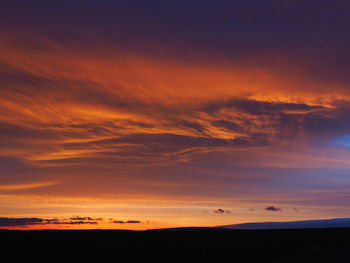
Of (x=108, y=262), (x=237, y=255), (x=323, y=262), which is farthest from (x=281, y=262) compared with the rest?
(x=108, y=262)

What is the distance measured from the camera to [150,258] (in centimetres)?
4466

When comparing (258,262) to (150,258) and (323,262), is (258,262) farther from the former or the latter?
(150,258)

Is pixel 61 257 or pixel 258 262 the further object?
pixel 61 257

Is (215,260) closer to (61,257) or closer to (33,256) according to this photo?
(61,257)

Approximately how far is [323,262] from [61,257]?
2655 centimetres

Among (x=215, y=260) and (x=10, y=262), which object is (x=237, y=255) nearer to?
(x=215, y=260)

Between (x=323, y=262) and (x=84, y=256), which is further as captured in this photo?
(x=84, y=256)

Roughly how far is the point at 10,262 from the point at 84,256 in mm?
8295

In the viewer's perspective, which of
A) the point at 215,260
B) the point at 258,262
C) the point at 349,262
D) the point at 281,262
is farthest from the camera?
the point at 215,260

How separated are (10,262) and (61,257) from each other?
6116 millimetres

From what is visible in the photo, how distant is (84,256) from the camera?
46438 millimetres

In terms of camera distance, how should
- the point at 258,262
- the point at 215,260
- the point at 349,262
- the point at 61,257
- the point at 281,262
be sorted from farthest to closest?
the point at 61,257 → the point at 215,260 → the point at 258,262 → the point at 281,262 → the point at 349,262

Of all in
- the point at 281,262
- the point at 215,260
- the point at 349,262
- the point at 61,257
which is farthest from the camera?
the point at 61,257

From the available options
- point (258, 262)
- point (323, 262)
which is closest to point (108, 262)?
point (258, 262)
